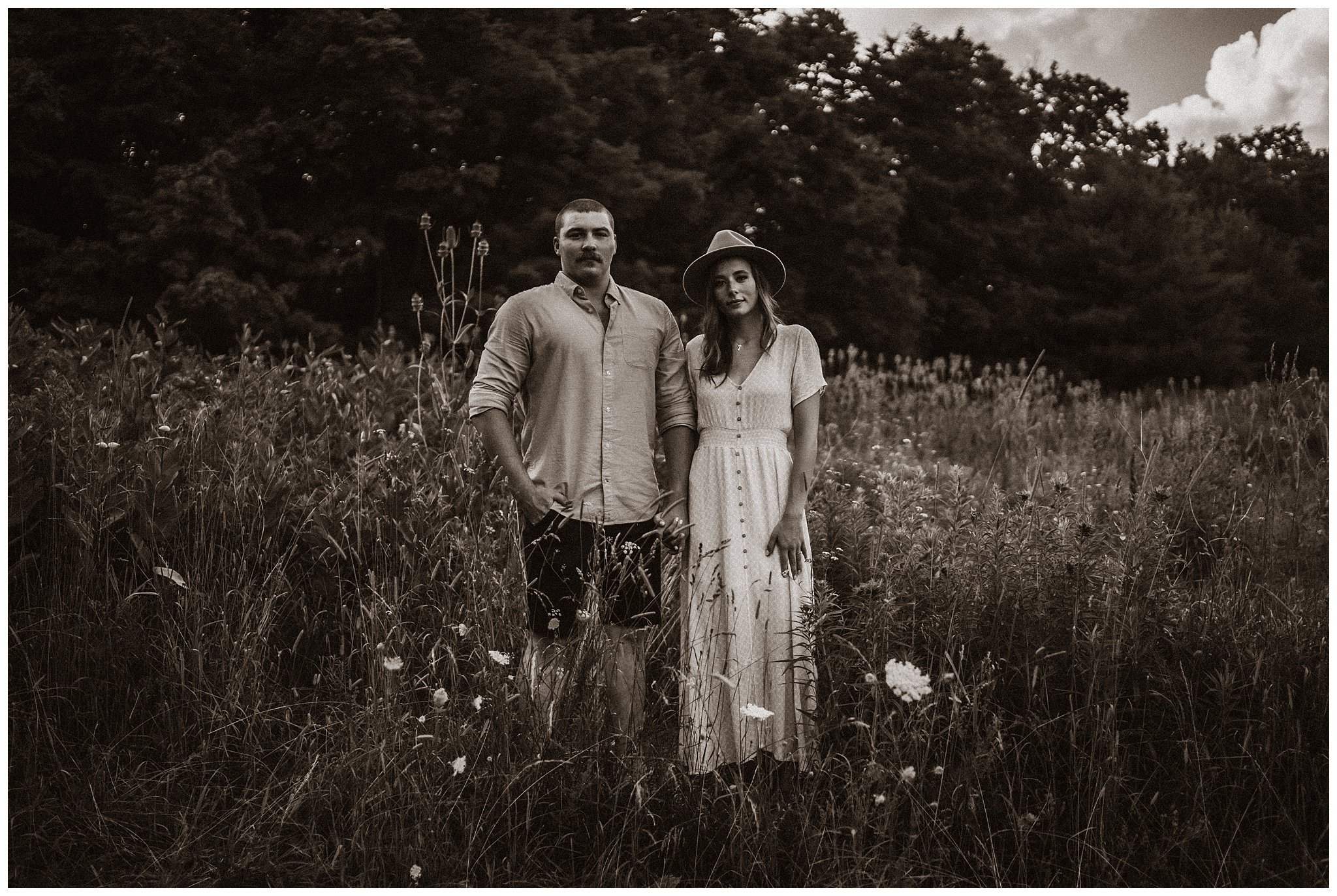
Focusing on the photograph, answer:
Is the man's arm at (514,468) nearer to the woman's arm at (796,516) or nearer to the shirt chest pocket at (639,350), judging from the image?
the shirt chest pocket at (639,350)

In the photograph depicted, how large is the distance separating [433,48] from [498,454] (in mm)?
11576

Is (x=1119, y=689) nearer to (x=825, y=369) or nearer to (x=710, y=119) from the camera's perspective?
(x=825, y=369)

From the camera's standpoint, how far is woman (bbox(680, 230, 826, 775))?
285cm

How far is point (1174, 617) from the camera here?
10.3ft

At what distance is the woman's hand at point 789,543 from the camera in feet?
9.54

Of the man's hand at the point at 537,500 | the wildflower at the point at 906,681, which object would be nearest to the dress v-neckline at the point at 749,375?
the man's hand at the point at 537,500

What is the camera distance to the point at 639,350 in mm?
3084

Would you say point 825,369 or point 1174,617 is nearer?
point 1174,617

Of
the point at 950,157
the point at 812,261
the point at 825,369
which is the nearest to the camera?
the point at 825,369

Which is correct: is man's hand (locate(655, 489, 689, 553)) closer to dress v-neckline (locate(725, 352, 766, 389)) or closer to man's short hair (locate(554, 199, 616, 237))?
dress v-neckline (locate(725, 352, 766, 389))

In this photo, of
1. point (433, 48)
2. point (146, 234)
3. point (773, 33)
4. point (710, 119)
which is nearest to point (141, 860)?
point (146, 234)

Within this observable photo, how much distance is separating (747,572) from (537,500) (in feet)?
2.17

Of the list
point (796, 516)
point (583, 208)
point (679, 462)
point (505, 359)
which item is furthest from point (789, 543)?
point (583, 208)

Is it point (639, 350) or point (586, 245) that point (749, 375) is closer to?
point (639, 350)
